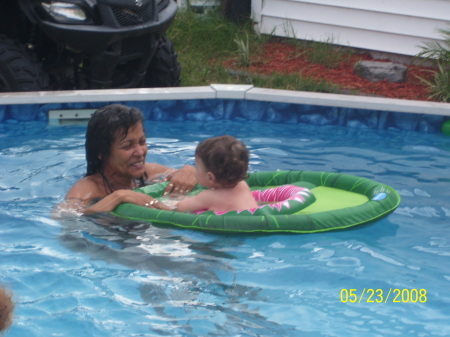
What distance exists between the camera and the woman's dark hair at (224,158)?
4621 mm

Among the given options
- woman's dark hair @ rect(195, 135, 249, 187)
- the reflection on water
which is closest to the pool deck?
the reflection on water

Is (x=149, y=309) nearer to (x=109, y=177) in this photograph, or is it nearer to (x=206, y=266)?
(x=206, y=266)

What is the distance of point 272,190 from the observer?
17.3ft

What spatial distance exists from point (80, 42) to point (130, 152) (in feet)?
7.94

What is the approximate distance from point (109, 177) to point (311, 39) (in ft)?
19.3

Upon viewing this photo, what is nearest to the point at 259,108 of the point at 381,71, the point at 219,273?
the point at 381,71

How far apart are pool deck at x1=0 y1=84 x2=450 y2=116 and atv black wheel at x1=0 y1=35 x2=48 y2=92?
0.69 feet

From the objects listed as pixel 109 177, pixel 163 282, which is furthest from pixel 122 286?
pixel 109 177

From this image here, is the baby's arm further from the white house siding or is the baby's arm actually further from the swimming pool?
the white house siding

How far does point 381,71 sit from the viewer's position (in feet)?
30.6

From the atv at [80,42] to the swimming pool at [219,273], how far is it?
4.74ft

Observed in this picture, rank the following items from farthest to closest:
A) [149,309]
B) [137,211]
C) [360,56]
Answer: [360,56] → [137,211] → [149,309]

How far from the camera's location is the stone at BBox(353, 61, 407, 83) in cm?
924

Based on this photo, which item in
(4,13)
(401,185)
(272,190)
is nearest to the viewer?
(272,190)
